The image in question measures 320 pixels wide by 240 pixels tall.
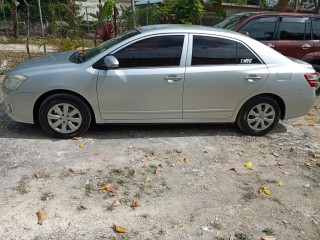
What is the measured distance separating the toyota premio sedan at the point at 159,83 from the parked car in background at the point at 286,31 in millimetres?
2074

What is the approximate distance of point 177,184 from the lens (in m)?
3.90

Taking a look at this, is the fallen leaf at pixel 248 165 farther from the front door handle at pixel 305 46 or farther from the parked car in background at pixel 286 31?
the front door handle at pixel 305 46

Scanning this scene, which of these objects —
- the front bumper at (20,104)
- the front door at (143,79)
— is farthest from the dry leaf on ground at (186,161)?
the front bumper at (20,104)

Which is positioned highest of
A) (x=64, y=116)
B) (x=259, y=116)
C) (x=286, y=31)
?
(x=286, y=31)

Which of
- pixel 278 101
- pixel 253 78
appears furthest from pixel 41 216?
pixel 278 101

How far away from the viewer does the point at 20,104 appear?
4.61 metres

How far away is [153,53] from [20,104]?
1.97 metres

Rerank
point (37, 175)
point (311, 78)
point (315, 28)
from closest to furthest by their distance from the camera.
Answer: point (37, 175) → point (311, 78) → point (315, 28)

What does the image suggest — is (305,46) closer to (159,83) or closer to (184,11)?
(159,83)

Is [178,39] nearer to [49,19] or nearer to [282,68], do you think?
[282,68]

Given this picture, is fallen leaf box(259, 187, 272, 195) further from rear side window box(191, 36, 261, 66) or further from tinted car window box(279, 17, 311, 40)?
tinted car window box(279, 17, 311, 40)

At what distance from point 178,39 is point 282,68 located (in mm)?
1624

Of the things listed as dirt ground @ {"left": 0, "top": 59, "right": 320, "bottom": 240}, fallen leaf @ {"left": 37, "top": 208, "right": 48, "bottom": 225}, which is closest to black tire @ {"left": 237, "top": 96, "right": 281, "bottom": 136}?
dirt ground @ {"left": 0, "top": 59, "right": 320, "bottom": 240}

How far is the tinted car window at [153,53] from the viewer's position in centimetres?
467
